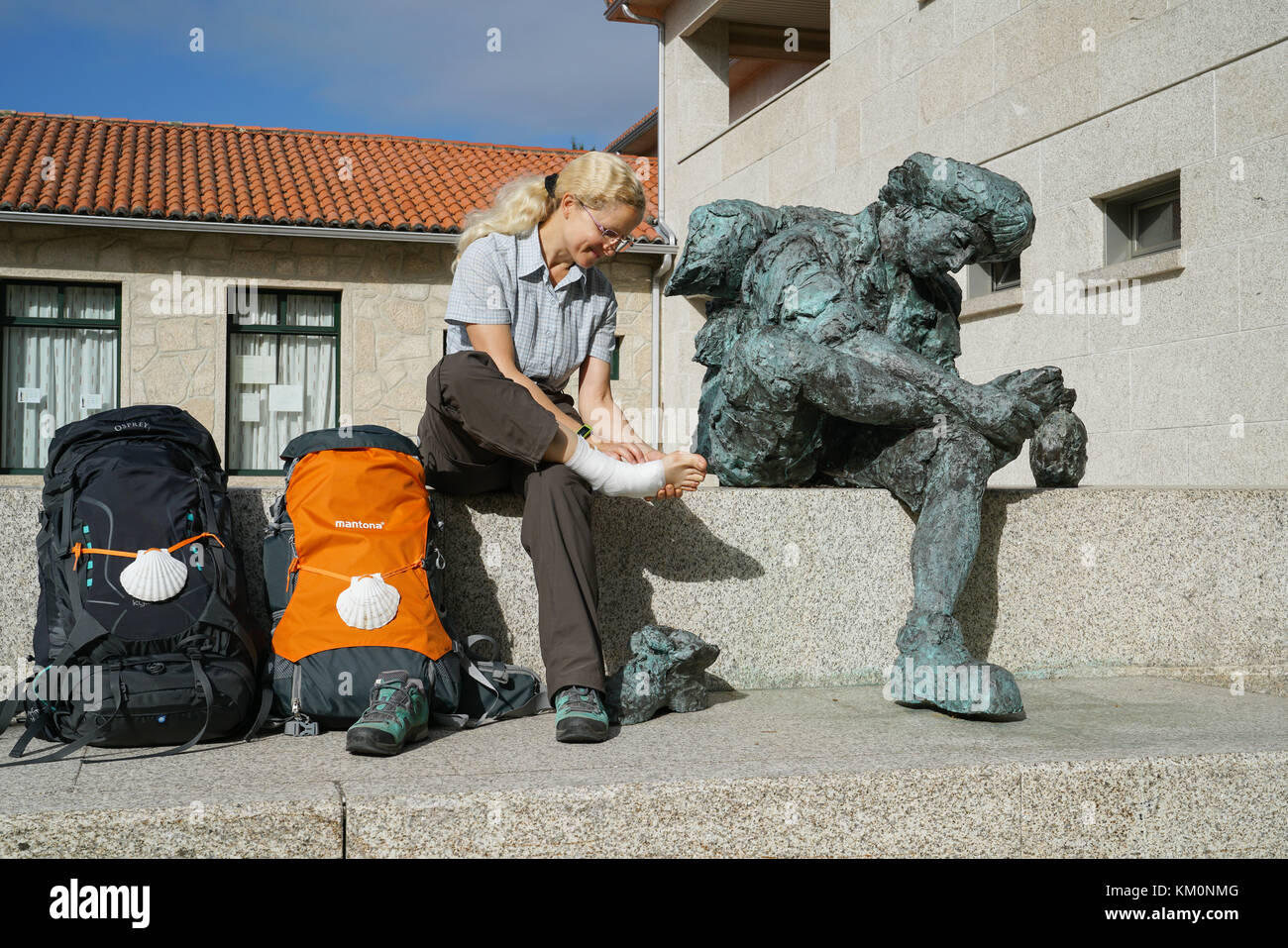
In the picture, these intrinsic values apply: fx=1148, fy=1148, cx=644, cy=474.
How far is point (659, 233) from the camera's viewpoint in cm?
1598

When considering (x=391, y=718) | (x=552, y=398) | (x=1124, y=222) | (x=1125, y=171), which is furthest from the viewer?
(x=1124, y=222)

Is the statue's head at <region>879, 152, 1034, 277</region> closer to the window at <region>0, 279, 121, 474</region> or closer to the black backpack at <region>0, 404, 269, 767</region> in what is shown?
the black backpack at <region>0, 404, 269, 767</region>

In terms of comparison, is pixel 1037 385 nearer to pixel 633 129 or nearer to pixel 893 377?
pixel 893 377

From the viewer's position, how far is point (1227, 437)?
7.13 m

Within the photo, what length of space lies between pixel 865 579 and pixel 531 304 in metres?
1.34

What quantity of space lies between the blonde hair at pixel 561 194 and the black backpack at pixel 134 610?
1.06m

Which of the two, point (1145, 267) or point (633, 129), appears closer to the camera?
point (1145, 267)

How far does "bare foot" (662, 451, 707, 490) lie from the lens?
2.98 metres

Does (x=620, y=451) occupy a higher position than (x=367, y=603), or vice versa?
(x=620, y=451)

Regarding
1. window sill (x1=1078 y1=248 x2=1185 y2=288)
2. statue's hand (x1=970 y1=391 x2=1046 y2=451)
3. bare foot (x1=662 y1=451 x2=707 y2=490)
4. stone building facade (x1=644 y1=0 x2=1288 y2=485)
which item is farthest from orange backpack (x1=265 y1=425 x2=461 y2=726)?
window sill (x1=1078 y1=248 x2=1185 y2=288)

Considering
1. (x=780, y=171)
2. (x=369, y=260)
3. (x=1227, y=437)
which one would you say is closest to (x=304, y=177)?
(x=369, y=260)

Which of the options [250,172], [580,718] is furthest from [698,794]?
[250,172]

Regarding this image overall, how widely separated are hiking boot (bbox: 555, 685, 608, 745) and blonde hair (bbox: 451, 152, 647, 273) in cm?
134

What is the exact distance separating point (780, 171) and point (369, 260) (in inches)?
230
